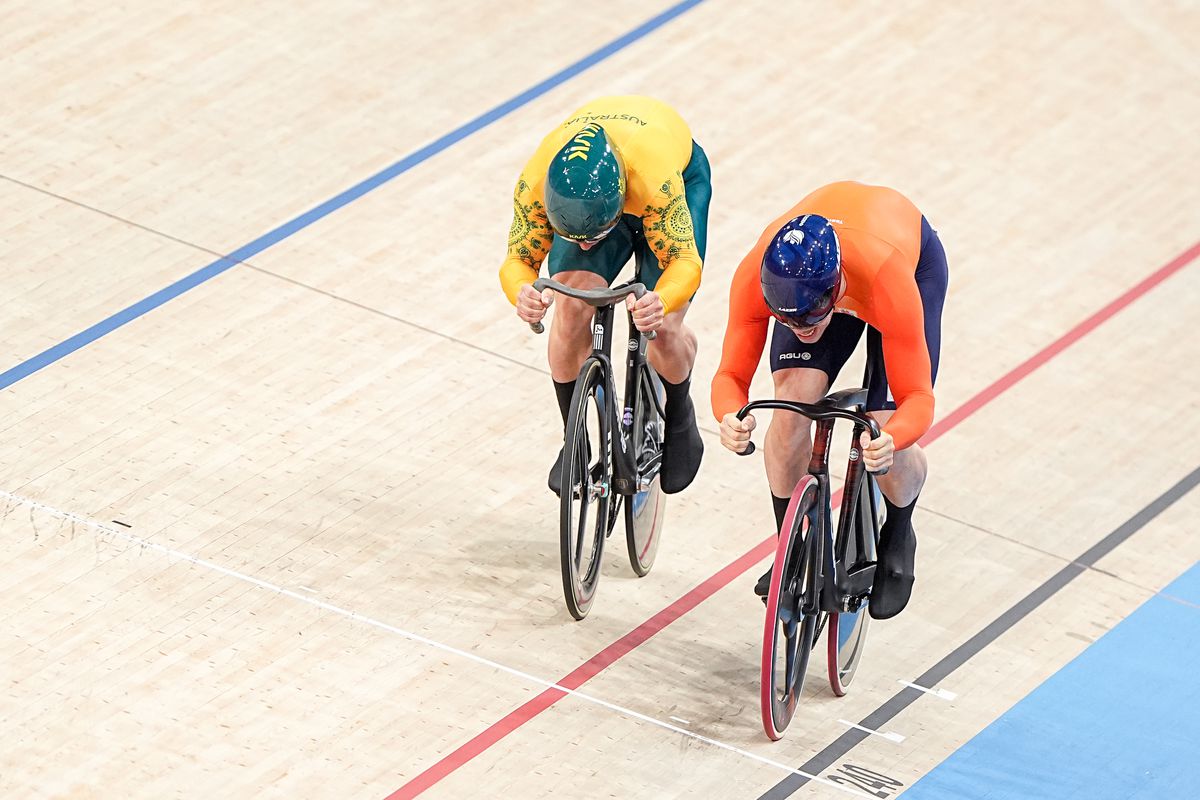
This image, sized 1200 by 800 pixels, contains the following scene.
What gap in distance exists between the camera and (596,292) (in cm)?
518

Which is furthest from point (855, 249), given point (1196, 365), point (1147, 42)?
point (1147, 42)

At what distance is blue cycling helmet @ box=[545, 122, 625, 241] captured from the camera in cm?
500

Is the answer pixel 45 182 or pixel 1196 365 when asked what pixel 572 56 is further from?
pixel 1196 365

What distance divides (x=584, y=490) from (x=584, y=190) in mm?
843

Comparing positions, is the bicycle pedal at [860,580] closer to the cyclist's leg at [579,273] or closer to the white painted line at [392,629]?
the white painted line at [392,629]

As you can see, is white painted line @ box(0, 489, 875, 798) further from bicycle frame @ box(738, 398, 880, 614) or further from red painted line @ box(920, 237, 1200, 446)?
red painted line @ box(920, 237, 1200, 446)

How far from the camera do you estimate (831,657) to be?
5273mm

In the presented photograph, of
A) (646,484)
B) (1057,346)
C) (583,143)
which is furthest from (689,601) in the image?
(1057,346)

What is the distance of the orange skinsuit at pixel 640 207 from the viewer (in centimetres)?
525

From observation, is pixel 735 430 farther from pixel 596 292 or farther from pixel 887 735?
pixel 887 735

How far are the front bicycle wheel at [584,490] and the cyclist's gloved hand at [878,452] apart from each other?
2.67 ft

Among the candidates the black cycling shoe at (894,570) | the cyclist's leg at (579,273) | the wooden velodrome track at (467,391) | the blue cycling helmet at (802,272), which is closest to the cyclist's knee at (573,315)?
the cyclist's leg at (579,273)

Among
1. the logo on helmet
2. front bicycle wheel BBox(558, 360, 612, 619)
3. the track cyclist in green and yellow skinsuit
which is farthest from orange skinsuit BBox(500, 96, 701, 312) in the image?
front bicycle wheel BBox(558, 360, 612, 619)

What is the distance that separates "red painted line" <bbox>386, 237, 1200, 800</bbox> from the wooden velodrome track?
13 mm
